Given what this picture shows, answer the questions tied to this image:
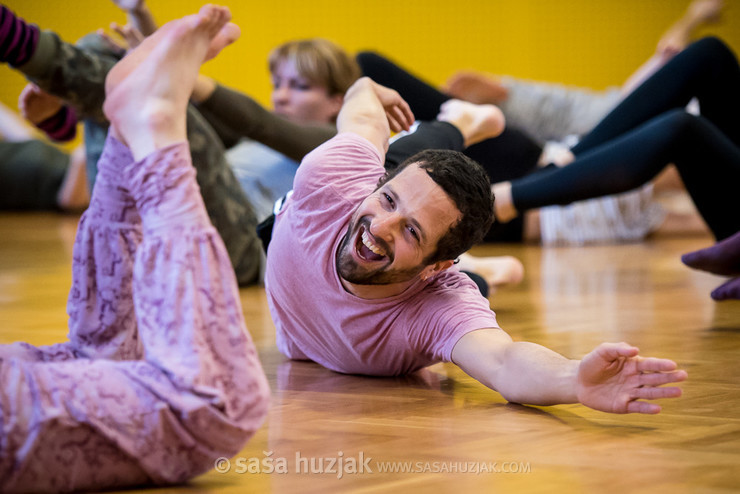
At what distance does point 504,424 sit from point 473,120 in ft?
3.80

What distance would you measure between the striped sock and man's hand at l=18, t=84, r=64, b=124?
0.88 ft

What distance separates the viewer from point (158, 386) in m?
0.91

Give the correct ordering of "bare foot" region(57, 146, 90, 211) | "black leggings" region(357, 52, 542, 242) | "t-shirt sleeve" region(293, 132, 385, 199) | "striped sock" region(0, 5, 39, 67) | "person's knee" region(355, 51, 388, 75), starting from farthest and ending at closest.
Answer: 1. "bare foot" region(57, 146, 90, 211)
2. "person's knee" region(355, 51, 388, 75)
3. "black leggings" region(357, 52, 542, 242)
4. "striped sock" region(0, 5, 39, 67)
5. "t-shirt sleeve" region(293, 132, 385, 199)

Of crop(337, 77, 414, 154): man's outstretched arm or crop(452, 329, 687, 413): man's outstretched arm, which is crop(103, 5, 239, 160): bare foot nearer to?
crop(452, 329, 687, 413): man's outstretched arm

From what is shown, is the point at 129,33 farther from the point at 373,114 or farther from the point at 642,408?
the point at 642,408

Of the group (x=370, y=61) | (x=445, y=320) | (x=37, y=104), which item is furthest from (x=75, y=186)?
(x=445, y=320)

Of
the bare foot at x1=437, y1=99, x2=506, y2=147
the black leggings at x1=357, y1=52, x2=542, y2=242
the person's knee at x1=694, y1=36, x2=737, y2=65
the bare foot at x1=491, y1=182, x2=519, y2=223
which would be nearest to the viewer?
the black leggings at x1=357, y1=52, x2=542, y2=242

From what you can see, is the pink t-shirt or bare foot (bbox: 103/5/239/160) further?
the pink t-shirt

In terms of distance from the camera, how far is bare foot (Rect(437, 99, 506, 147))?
7.22ft

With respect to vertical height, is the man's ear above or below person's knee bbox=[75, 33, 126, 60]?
below

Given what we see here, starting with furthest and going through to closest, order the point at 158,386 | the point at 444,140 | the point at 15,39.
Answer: the point at 444,140 → the point at 15,39 → the point at 158,386

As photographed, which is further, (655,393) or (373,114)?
(373,114)

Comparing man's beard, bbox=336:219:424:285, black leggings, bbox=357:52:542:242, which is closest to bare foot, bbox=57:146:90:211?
black leggings, bbox=357:52:542:242

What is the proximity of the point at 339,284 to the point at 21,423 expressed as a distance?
650mm
